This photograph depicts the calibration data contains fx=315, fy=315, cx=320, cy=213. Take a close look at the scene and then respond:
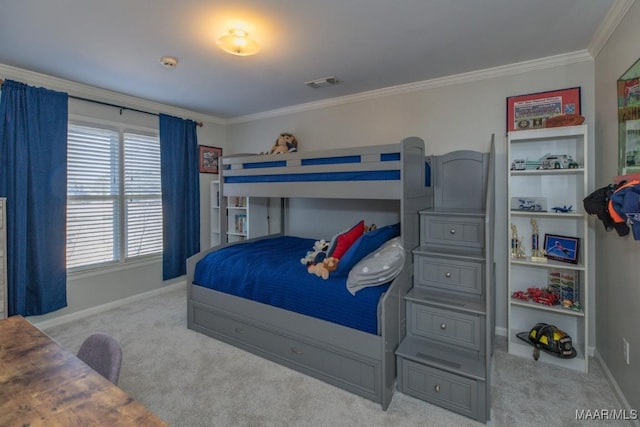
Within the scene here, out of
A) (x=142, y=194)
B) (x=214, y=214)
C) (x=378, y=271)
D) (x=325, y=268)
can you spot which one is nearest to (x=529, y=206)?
(x=378, y=271)

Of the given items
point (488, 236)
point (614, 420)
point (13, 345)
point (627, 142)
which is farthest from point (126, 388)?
point (627, 142)

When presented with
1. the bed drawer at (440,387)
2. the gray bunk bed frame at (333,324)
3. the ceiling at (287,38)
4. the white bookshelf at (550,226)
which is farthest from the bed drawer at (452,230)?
the ceiling at (287,38)

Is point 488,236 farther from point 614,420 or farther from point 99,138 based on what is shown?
point 99,138

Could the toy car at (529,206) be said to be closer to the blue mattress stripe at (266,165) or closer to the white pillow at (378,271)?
the white pillow at (378,271)

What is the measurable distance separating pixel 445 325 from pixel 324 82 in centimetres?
247

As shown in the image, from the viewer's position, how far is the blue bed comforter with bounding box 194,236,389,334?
7.03 feet

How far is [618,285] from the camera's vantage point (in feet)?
6.70

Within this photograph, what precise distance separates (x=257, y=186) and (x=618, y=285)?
2872 millimetres

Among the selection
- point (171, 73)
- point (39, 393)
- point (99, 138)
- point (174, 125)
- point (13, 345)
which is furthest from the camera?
point (174, 125)

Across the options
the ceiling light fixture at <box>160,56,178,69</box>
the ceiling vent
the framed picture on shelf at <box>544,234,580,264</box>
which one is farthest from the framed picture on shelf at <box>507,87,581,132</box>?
the ceiling light fixture at <box>160,56,178,69</box>

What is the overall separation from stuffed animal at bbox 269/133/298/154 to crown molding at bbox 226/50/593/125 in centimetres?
40

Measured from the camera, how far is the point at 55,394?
97cm

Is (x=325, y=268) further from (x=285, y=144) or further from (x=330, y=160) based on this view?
(x=285, y=144)

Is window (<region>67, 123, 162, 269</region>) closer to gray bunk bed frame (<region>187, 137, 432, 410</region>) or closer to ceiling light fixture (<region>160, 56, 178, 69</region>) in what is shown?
gray bunk bed frame (<region>187, 137, 432, 410</region>)
